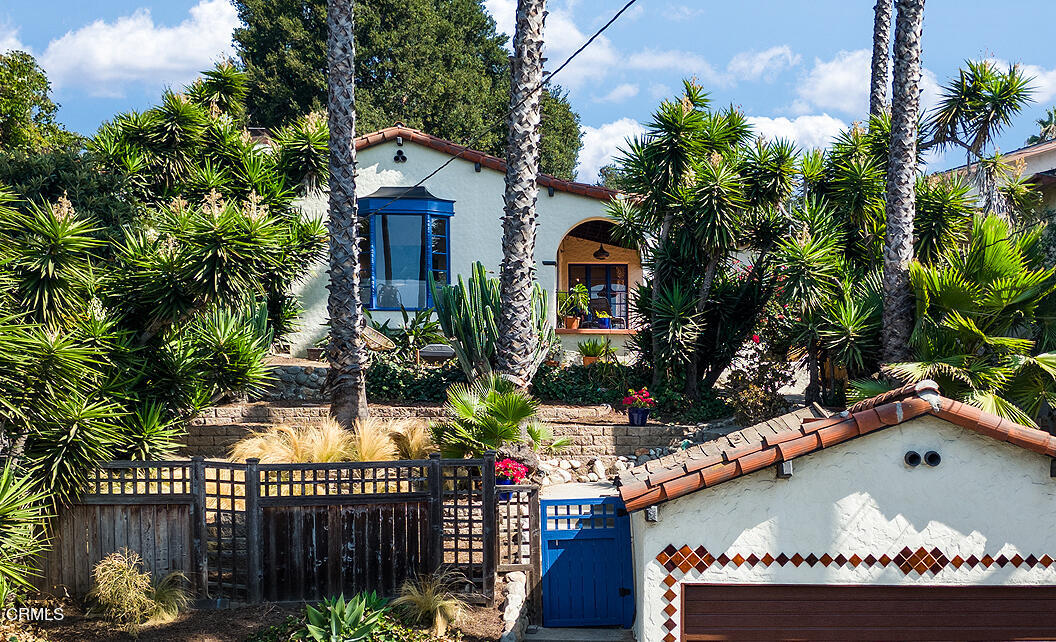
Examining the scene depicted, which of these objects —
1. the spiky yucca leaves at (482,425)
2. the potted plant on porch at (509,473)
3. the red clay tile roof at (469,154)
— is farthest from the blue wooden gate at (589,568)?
the red clay tile roof at (469,154)

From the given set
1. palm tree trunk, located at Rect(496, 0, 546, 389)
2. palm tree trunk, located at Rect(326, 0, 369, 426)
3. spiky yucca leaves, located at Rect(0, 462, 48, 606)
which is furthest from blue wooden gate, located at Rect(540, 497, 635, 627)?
palm tree trunk, located at Rect(326, 0, 369, 426)

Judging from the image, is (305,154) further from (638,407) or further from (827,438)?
(827,438)

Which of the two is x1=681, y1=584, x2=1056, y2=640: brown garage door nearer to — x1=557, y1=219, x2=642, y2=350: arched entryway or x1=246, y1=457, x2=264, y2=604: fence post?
x1=246, y1=457, x2=264, y2=604: fence post

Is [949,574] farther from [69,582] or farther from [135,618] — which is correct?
[69,582]

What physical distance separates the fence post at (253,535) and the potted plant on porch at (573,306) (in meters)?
12.1

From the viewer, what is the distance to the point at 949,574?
664 cm

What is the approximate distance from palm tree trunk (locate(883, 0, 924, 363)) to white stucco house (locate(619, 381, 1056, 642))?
5716 mm

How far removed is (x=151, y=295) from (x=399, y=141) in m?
10.5

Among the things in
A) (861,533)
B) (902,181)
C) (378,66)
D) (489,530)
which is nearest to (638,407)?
(902,181)

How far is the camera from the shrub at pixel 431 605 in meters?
8.24

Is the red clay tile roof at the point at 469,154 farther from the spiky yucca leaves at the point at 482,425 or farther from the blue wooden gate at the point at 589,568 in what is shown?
the blue wooden gate at the point at 589,568

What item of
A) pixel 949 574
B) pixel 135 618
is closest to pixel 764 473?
pixel 949 574

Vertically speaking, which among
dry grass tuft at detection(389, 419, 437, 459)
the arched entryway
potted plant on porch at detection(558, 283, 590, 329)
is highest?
the arched entryway

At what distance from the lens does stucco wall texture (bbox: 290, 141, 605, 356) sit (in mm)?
19594
